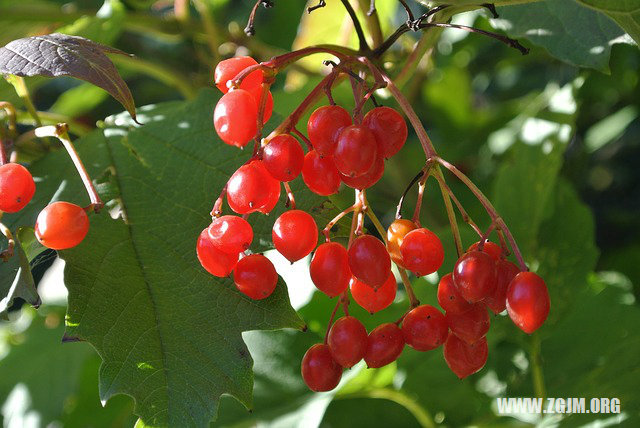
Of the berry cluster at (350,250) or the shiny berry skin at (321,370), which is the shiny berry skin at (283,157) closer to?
the berry cluster at (350,250)

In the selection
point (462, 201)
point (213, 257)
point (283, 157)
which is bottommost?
point (462, 201)

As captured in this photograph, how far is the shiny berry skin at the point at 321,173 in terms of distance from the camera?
73cm

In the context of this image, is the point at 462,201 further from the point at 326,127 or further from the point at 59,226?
the point at 59,226

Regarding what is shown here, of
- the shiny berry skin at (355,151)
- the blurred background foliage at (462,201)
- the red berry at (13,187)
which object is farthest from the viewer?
the blurred background foliage at (462,201)

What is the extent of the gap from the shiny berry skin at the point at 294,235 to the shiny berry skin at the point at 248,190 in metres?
0.04

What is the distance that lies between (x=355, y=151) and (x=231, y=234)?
0.15 m

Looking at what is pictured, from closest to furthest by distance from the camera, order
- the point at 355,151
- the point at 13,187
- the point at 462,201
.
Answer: the point at 355,151 → the point at 13,187 → the point at 462,201

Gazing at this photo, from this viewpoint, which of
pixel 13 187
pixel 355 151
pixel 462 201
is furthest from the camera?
pixel 462 201

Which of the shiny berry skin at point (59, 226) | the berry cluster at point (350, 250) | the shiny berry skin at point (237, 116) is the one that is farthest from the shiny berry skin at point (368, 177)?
the shiny berry skin at point (59, 226)

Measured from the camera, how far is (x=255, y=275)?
2.50ft

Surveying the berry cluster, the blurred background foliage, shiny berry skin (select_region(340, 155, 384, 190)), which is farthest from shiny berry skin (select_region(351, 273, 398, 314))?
the blurred background foliage

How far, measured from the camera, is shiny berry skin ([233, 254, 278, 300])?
76 cm

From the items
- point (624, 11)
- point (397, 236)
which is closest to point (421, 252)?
point (397, 236)

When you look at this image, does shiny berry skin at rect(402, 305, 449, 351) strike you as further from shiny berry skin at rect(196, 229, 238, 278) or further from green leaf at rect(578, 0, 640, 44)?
green leaf at rect(578, 0, 640, 44)
